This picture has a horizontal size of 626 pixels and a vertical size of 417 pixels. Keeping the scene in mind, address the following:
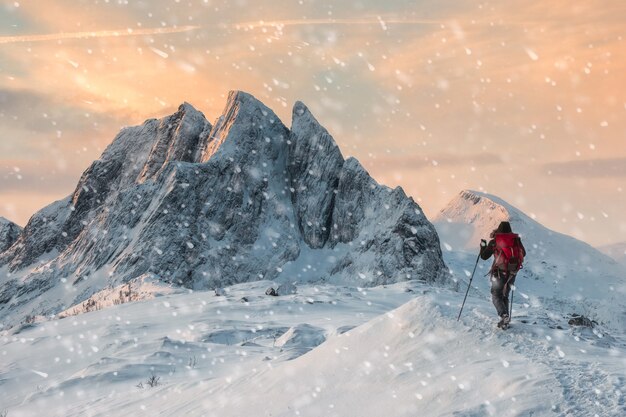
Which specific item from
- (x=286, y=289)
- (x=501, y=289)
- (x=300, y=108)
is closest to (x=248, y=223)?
(x=300, y=108)

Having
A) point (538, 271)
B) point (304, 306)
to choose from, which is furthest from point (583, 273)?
point (304, 306)

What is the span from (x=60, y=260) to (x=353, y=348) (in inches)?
3742

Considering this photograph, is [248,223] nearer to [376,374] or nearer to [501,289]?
[501,289]

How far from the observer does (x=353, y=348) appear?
7141mm

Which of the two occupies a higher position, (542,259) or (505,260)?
(542,259)

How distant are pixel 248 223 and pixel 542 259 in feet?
193

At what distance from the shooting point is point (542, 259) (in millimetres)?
113812

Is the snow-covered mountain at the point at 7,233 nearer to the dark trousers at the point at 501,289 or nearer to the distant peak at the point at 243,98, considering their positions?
the distant peak at the point at 243,98

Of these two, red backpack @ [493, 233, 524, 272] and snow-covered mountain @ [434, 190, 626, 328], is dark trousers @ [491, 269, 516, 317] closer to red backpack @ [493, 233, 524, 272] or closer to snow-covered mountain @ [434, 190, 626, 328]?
red backpack @ [493, 233, 524, 272]

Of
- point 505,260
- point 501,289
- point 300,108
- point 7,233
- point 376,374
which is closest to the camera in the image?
point 376,374

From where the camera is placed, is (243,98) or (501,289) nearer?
(501,289)

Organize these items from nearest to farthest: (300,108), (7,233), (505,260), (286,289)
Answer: (505,260) < (286,289) < (300,108) < (7,233)

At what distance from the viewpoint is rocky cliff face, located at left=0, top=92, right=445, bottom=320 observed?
2869 inches

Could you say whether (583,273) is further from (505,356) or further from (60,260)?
(505,356)
